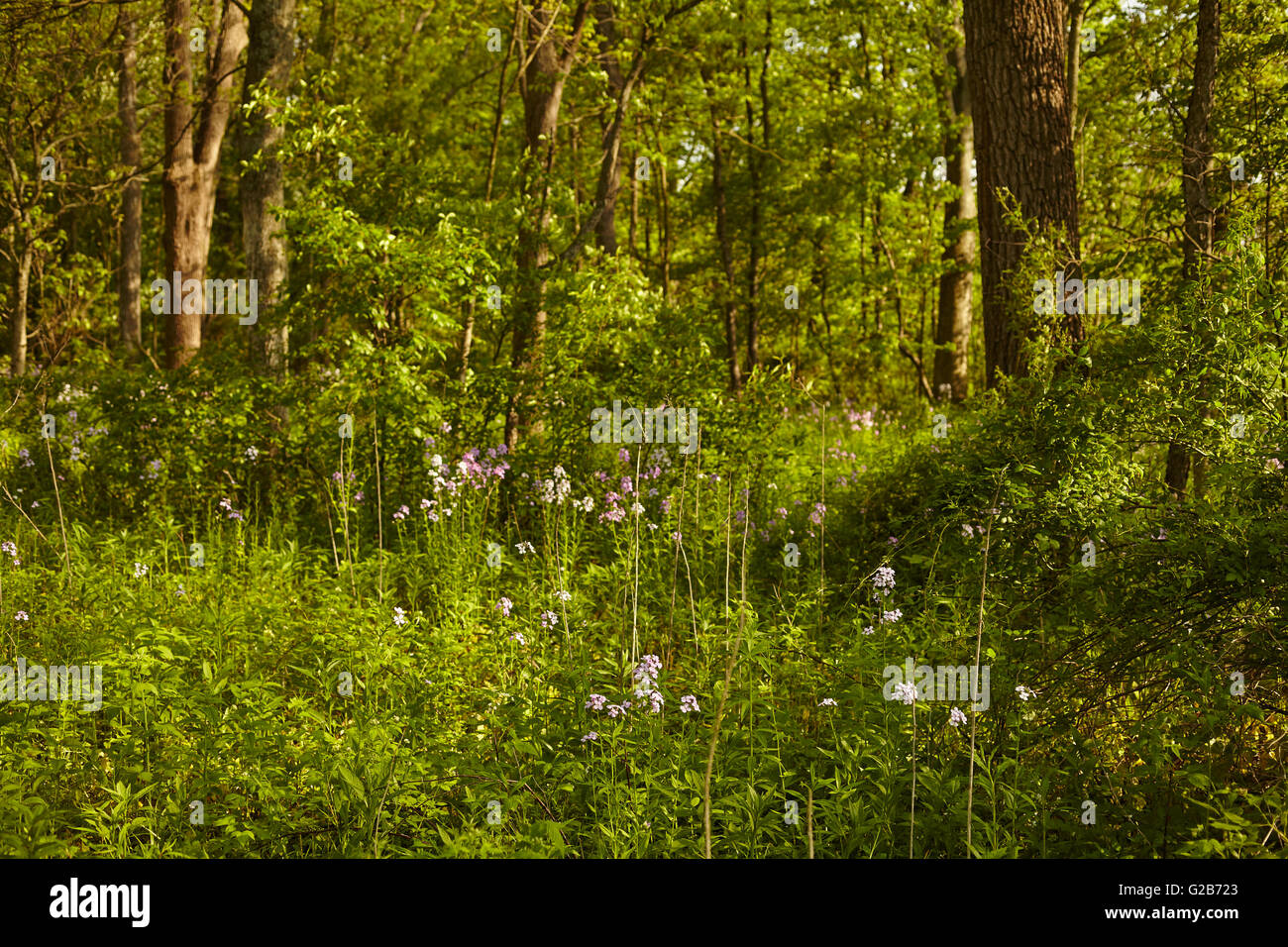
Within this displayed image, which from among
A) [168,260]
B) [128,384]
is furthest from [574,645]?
[168,260]

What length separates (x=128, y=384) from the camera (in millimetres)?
7703

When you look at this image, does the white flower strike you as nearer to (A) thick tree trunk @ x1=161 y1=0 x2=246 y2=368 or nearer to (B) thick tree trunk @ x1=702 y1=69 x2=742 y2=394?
(B) thick tree trunk @ x1=702 y1=69 x2=742 y2=394

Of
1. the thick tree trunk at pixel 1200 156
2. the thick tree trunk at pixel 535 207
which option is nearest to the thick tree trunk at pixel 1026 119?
the thick tree trunk at pixel 1200 156

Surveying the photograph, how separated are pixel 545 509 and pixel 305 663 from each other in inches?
80.7

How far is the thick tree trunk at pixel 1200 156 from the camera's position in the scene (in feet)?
20.3

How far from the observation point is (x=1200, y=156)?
20.0 ft

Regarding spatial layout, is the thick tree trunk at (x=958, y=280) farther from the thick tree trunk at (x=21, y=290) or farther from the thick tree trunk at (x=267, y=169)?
the thick tree trunk at (x=21, y=290)

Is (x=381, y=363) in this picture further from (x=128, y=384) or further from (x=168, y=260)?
(x=168, y=260)

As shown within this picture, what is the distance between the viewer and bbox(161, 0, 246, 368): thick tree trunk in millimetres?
13383

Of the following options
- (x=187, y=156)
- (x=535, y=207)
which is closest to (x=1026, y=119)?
(x=535, y=207)

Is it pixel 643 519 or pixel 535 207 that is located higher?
pixel 535 207

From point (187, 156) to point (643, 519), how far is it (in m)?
10.7

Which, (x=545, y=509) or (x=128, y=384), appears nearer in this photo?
(x=545, y=509)

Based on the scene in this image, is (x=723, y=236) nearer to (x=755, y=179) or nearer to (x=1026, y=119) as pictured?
(x=755, y=179)
